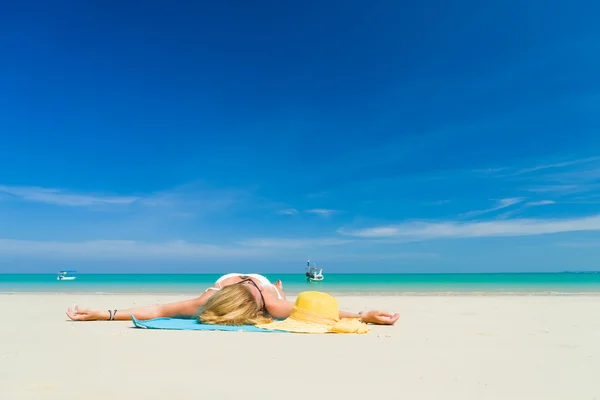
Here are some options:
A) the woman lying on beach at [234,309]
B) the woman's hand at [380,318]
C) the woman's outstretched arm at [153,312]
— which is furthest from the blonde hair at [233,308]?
the woman's hand at [380,318]

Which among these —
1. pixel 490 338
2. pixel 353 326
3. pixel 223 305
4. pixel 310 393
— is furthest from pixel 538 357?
pixel 223 305

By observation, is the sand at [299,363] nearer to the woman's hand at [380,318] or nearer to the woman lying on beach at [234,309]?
the woman's hand at [380,318]

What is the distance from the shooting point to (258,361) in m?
4.50

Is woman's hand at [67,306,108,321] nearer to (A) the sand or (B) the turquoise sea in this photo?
(A) the sand

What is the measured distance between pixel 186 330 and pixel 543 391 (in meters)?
4.80

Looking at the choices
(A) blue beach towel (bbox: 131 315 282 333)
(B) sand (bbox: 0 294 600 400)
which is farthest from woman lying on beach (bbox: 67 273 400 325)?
(B) sand (bbox: 0 294 600 400)

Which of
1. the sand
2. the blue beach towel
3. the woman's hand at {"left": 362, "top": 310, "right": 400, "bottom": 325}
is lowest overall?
the sand

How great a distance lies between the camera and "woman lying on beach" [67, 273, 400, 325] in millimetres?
7137

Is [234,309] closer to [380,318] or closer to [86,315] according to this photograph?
[380,318]

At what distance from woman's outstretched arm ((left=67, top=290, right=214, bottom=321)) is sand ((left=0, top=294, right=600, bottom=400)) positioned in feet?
1.34

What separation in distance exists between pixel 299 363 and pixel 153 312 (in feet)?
13.2

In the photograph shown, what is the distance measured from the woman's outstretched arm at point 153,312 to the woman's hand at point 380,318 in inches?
106

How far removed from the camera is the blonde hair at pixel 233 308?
7.10m

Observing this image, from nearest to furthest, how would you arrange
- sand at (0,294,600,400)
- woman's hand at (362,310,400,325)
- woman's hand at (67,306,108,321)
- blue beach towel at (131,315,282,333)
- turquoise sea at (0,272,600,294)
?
sand at (0,294,600,400)
blue beach towel at (131,315,282,333)
woman's hand at (362,310,400,325)
woman's hand at (67,306,108,321)
turquoise sea at (0,272,600,294)
